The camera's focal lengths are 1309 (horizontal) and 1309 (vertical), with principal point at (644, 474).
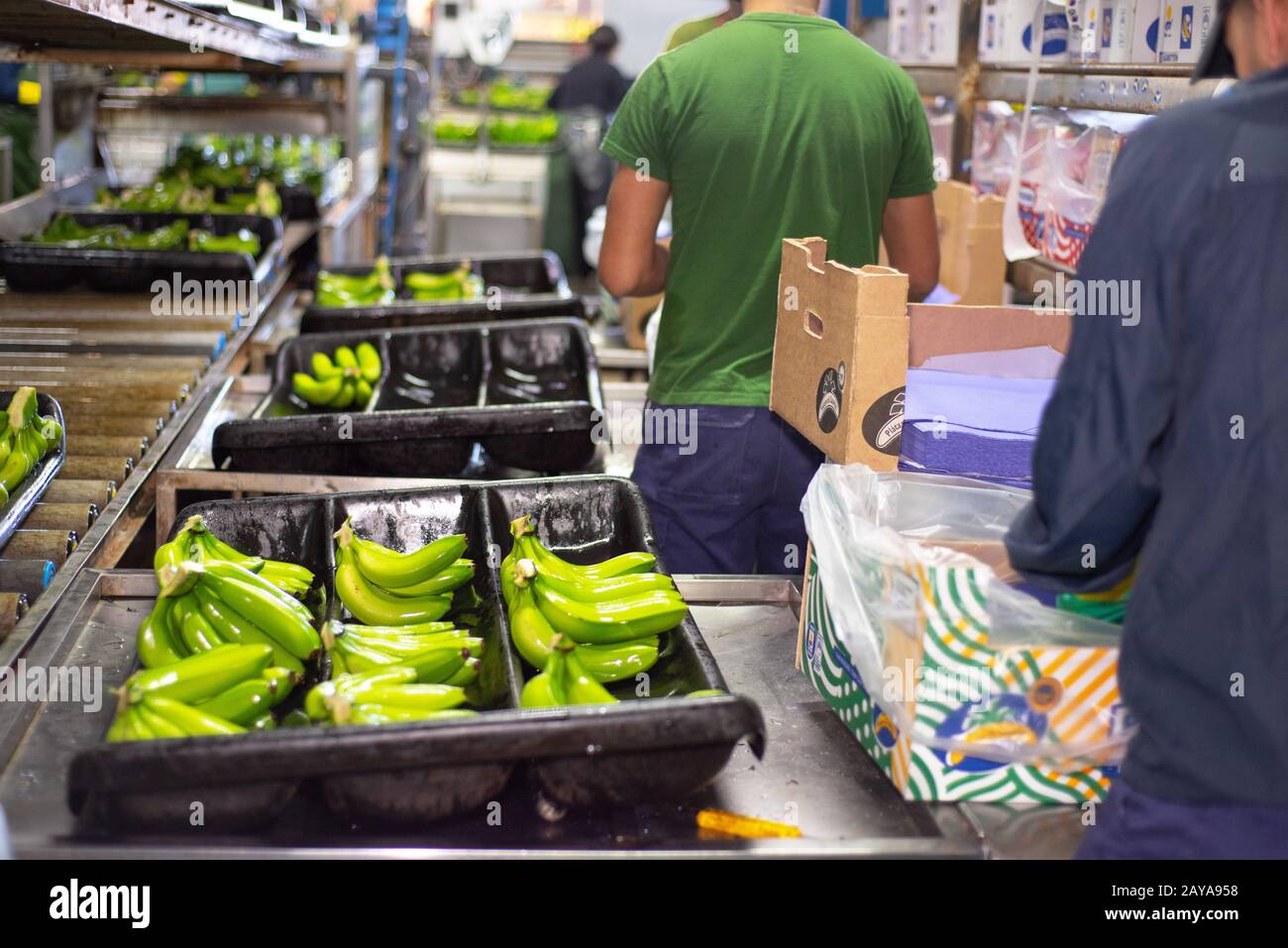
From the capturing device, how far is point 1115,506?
133cm

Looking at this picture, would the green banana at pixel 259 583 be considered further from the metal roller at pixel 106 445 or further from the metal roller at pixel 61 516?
the metal roller at pixel 106 445

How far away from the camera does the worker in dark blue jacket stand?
4.13ft

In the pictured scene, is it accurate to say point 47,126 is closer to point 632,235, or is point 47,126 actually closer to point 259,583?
point 632,235

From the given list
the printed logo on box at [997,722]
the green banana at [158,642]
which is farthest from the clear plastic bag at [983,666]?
the green banana at [158,642]

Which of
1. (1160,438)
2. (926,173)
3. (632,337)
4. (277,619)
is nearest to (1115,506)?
(1160,438)

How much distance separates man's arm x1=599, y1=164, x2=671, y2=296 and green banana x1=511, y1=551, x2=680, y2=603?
38.9 inches

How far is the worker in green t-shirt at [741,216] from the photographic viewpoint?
2.55m

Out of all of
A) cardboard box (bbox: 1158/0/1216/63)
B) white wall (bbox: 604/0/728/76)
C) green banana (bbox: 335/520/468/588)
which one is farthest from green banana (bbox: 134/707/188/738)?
white wall (bbox: 604/0/728/76)

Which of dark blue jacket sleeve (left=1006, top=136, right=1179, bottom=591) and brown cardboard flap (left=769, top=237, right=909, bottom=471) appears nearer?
dark blue jacket sleeve (left=1006, top=136, right=1179, bottom=591)

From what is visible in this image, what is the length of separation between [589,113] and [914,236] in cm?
791

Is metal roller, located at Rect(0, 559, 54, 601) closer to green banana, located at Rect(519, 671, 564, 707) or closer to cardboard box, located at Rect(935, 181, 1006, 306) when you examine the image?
green banana, located at Rect(519, 671, 564, 707)

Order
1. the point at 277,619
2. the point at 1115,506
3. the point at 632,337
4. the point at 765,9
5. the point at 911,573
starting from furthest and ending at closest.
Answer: the point at 632,337 < the point at 765,9 < the point at 277,619 < the point at 911,573 < the point at 1115,506
